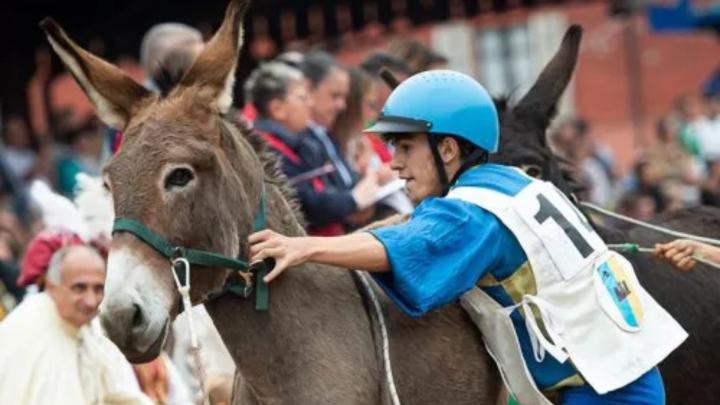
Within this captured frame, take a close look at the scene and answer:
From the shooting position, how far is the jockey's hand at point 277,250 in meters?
7.20

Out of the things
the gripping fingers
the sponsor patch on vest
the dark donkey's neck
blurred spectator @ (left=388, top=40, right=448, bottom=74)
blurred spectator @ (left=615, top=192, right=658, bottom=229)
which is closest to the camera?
the gripping fingers

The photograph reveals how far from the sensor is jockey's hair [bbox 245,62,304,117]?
11359 millimetres

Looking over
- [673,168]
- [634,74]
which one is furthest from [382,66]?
[634,74]

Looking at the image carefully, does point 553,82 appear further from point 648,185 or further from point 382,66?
point 648,185

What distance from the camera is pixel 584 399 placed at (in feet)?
25.0

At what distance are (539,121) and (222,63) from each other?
9.62 ft

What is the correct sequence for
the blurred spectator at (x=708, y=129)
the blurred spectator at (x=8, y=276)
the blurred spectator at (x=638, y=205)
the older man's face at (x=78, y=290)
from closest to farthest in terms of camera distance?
1. the older man's face at (x=78, y=290)
2. the blurred spectator at (x=8, y=276)
3. the blurred spectator at (x=638, y=205)
4. the blurred spectator at (x=708, y=129)

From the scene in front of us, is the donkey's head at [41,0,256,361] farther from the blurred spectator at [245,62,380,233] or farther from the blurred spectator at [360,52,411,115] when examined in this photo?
the blurred spectator at [360,52,411,115]

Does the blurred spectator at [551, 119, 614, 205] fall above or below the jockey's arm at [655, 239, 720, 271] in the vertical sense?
below

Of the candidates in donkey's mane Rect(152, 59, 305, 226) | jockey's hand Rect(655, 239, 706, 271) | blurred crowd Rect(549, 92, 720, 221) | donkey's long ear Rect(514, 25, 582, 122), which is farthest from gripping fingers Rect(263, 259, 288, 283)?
blurred crowd Rect(549, 92, 720, 221)

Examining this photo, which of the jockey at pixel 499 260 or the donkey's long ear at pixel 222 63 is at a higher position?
the donkey's long ear at pixel 222 63

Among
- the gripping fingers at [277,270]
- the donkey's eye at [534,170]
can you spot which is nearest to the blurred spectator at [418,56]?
the donkey's eye at [534,170]

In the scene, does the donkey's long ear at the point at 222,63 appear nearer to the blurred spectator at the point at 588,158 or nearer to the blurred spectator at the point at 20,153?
the blurred spectator at the point at 20,153

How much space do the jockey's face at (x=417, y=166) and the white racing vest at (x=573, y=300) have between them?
15 cm
